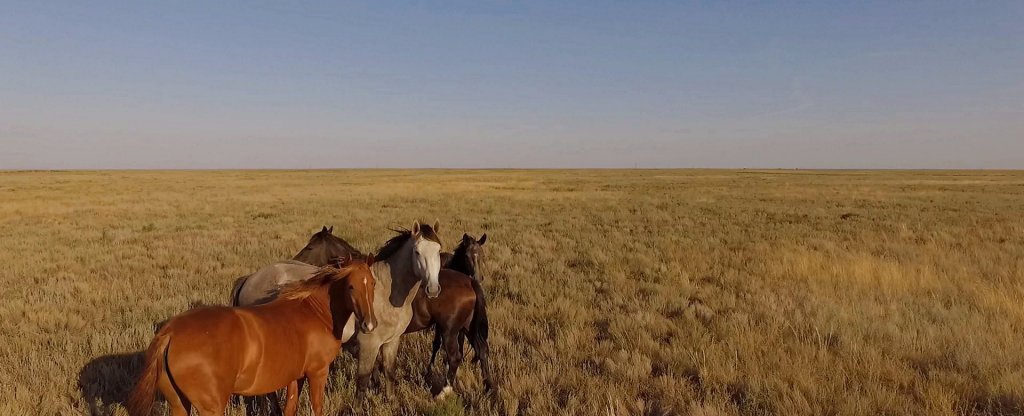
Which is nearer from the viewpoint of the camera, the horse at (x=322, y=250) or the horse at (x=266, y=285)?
the horse at (x=266, y=285)

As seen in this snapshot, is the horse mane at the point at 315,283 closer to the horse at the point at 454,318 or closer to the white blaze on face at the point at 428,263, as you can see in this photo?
the white blaze on face at the point at 428,263

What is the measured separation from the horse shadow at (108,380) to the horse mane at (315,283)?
201 cm

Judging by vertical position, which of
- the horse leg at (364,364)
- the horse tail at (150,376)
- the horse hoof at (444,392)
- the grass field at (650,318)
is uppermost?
the horse tail at (150,376)

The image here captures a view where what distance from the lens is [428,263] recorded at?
4.35 m

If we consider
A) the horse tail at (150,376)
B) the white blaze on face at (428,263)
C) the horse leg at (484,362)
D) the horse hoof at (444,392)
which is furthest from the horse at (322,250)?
the horse tail at (150,376)

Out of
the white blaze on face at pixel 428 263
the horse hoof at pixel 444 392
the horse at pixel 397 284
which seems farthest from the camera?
the horse hoof at pixel 444 392

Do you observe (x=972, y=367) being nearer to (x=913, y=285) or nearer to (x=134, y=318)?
(x=913, y=285)

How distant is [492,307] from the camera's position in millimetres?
7988

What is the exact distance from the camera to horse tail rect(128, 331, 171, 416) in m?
2.70

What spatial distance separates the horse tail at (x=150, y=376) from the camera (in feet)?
8.84

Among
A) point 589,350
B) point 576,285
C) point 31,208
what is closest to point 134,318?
point 589,350

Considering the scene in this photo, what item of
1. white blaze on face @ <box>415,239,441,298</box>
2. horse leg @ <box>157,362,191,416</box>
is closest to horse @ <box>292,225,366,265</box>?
white blaze on face @ <box>415,239,441,298</box>

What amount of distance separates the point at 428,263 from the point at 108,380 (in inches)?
138

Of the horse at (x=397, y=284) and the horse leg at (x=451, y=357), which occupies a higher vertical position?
the horse at (x=397, y=284)
